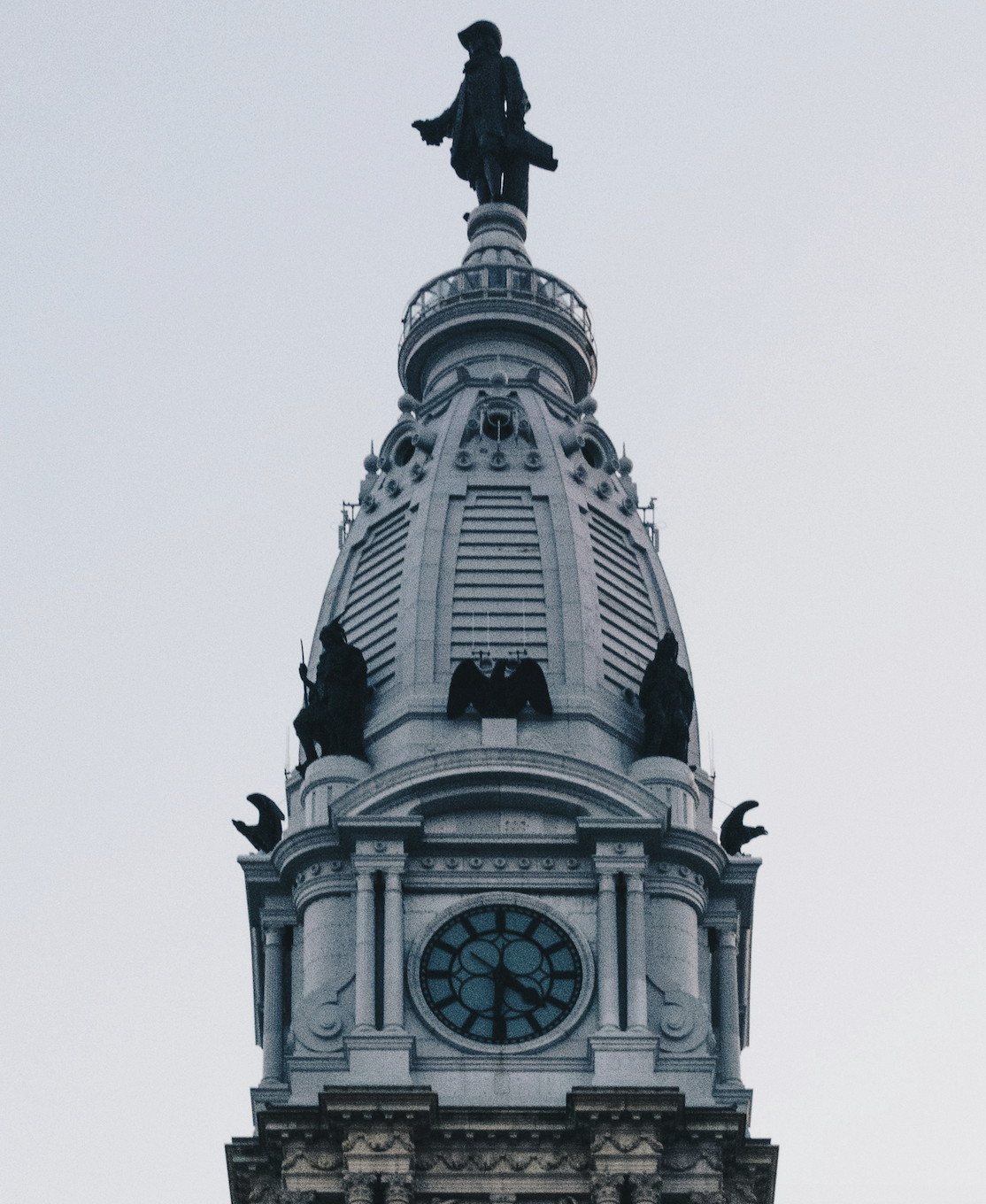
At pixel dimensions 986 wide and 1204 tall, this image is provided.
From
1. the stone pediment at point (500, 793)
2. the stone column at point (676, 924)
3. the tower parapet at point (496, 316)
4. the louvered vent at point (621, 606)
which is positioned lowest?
the stone column at point (676, 924)

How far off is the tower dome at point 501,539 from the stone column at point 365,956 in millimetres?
4038

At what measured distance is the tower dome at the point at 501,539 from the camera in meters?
88.6

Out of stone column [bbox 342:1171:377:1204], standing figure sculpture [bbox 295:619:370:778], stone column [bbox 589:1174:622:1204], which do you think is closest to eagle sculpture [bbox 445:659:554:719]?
standing figure sculpture [bbox 295:619:370:778]

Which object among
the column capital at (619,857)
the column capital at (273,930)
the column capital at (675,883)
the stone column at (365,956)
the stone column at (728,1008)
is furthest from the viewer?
the column capital at (273,930)

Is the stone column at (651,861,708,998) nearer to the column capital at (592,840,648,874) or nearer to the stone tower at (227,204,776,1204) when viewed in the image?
the stone tower at (227,204,776,1204)

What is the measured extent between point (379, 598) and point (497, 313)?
451 inches

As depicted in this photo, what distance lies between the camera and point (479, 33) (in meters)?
108

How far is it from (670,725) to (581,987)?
8.30 meters

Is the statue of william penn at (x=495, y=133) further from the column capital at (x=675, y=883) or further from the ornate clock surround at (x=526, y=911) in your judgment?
the ornate clock surround at (x=526, y=911)

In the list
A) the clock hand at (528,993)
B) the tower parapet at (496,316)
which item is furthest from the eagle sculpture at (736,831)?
the tower parapet at (496,316)

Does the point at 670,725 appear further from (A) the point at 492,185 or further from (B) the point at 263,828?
(A) the point at 492,185

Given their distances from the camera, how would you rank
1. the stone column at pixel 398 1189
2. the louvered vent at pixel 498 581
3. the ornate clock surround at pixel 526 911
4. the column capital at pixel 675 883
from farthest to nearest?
the louvered vent at pixel 498 581 → the column capital at pixel 675 883 → the ornate clock surround at pixel 526 911 → the stone column at pixel 398 1189

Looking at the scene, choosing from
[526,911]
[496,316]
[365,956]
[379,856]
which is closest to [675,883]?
[526,911]

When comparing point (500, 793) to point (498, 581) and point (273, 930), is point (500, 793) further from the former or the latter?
point (498, 581)
